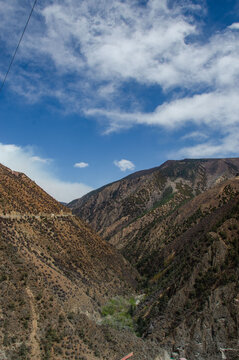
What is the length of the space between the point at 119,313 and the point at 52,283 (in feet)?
37.5

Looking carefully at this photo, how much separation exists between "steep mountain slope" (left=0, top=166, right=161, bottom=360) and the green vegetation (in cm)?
108

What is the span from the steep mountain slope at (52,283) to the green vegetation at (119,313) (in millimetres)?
1078

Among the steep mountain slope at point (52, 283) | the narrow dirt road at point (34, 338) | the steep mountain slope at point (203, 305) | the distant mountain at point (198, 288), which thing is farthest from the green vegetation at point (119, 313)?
the narrow dirt road at point (34, 338)

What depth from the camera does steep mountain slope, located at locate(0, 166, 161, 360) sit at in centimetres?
2156

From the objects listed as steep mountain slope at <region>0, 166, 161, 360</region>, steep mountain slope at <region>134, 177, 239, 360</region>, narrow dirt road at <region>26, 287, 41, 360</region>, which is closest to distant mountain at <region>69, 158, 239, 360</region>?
steep mountain slope at <region>134, 177, 239, 360</region>

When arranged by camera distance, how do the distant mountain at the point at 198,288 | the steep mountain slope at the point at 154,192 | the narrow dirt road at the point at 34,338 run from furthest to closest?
the steep mountain slope at the point at 154,192
the distant mountain at the point at 198,288
the narrow dirt road at the point at 34,338

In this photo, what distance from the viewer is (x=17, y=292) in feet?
79.2

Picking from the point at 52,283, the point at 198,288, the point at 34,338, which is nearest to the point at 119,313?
the point at 52,283

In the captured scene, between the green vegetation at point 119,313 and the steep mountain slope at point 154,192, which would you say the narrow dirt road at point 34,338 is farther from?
the steep mountain slope at point 154,192

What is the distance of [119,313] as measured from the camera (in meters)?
36.5

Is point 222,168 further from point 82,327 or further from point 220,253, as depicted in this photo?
point 82,327

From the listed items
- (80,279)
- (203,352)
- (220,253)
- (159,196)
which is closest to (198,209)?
(220,253)

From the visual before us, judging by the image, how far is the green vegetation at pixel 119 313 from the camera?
33406 millimetres

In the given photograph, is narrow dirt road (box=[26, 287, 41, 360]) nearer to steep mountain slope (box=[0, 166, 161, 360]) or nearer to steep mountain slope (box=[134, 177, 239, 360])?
steep mountain slope (box=[0, 166, 161, 360])
